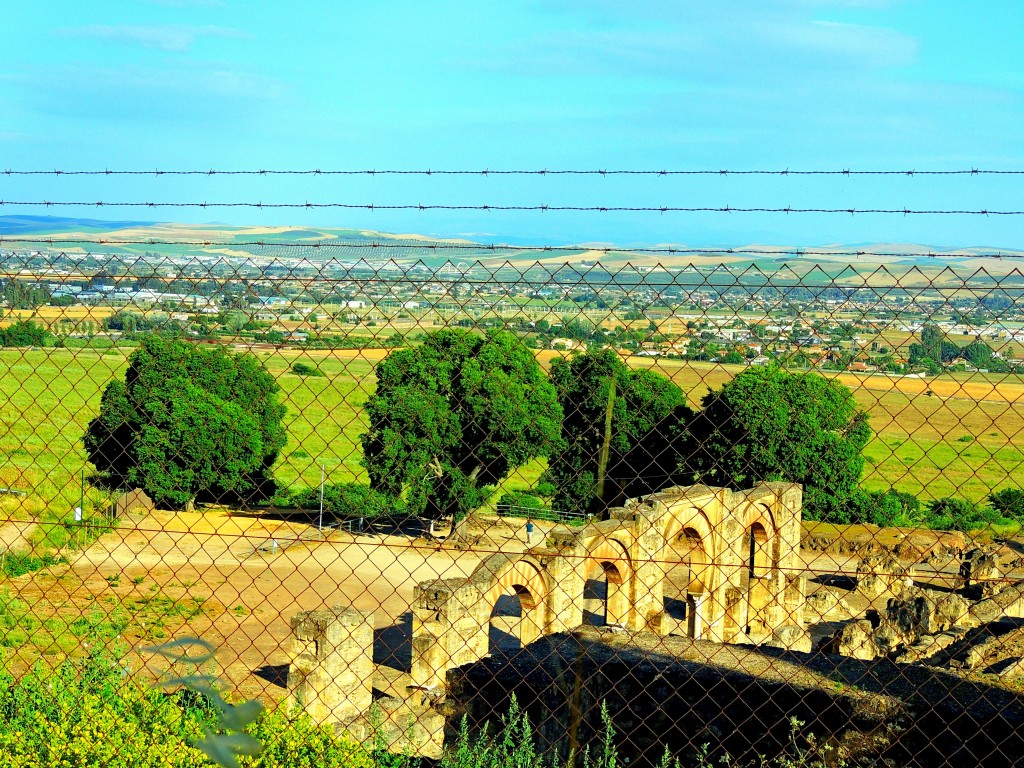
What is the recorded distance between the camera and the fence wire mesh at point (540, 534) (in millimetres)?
6609

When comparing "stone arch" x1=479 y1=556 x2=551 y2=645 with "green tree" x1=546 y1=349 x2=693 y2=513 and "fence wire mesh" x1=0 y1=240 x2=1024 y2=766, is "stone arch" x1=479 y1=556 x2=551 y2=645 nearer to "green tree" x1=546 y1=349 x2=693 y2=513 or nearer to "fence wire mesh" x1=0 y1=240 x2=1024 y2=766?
"fence wire mesh" x1=0 y1=240 x2=1024 y2=766

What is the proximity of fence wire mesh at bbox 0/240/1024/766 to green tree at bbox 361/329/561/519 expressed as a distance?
0.18m

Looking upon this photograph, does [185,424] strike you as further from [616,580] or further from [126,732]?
[126,732]

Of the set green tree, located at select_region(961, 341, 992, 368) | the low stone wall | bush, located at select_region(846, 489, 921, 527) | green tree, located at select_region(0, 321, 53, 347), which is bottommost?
bush, located at select_region(846, 489, 921, 527)

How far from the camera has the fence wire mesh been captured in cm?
661

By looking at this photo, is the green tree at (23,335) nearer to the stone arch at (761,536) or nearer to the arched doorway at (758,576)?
the stone arch at (761,536)

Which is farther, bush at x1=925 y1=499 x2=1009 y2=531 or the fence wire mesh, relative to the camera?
bush at x1=925 y1=499 x2=1009 y2=531

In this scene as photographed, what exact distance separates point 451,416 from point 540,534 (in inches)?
245

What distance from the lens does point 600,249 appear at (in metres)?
6.62

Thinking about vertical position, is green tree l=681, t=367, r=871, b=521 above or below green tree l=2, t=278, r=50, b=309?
below

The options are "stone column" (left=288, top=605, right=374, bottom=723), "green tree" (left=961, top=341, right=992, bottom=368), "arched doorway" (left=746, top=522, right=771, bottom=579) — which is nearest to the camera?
"green tree" (left=961, top=341, right=992, bottom=368)

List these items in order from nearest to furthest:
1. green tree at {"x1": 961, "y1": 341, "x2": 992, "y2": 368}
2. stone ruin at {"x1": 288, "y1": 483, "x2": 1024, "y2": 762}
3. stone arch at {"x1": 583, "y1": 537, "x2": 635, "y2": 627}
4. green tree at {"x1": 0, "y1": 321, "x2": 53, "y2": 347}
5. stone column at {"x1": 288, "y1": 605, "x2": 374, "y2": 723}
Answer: green tree at {"x1": 961, "y1": 341, "x2": 992, "y2": 368}, green tree at {"x1": 0, "y1": 321, "x2": 53, "y2": 347}, stone ruin at {"x1": 288, "y1": 483, "x2": 1024, "y2": 762}, stone column at {"x1": 288, "y1": 605, "x2": 374, "y2": 723}, stone arch at {"x1": 583, "y1": 537, "x2": 635, "y2": 627}

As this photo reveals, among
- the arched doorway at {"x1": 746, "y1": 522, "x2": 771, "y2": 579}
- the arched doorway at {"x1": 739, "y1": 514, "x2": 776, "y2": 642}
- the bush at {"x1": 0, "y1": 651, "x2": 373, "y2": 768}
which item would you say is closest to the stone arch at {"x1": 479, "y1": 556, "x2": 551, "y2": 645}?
the arched doorway at {"x1": 739, "y1": 514, "x2": 776, "y2": 642}

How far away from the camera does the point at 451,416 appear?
31047 millimetres
